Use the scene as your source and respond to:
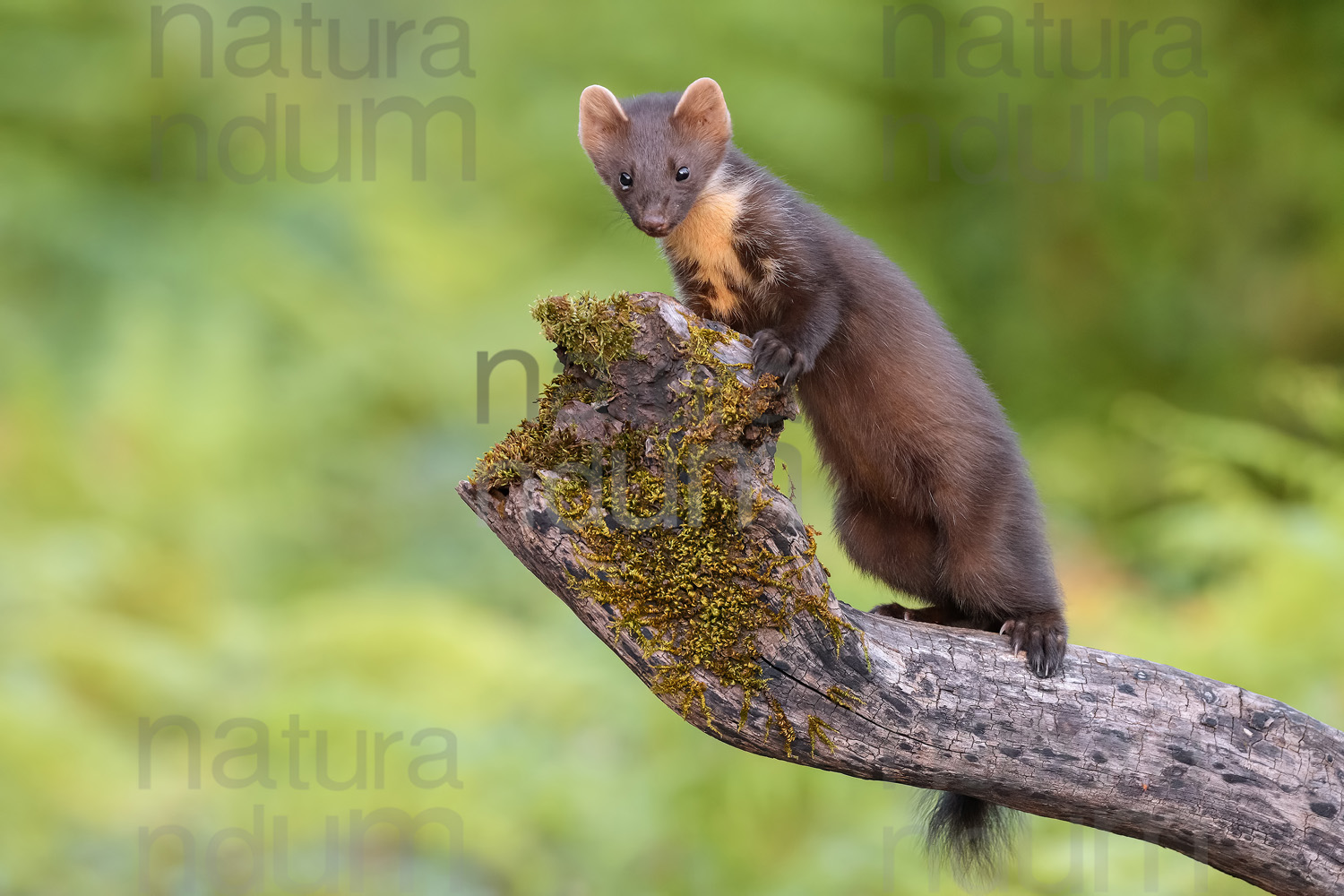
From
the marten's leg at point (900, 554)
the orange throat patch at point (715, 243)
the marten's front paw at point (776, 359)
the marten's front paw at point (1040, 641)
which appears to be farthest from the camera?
the marten's leg at point (900, 554)

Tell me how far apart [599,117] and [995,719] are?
177cm

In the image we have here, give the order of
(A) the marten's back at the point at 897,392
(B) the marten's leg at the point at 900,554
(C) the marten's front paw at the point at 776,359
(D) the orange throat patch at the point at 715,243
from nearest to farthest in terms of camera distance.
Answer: (C) the marten's front paw at the point at 776,359
(D) the orange throat patch at the point at 715,243
(A) the marten's back at the point at 897,392
(B) the marten's leg at the point at 900,554

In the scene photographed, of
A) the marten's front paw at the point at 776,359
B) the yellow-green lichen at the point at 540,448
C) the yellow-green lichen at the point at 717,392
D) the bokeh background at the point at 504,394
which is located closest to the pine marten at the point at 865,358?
the marten's front paw at the point at 776,359

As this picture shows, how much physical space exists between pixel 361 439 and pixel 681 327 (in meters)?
4.47

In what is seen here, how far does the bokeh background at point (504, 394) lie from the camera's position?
4.57 metres

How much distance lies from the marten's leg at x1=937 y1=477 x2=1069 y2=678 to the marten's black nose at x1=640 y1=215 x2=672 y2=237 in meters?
1.07

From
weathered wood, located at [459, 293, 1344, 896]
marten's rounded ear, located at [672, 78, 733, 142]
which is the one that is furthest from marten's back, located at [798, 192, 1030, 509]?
weathered wood, located at [459, 293, 1344, 896]

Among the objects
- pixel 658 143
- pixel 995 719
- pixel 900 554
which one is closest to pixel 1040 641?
pixel 995 719

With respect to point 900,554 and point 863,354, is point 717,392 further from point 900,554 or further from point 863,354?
point 900,554

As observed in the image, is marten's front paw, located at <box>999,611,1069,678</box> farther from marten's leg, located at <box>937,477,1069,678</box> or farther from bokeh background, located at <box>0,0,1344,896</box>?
bokeh background, located at <box>0,0,1344,896</box>

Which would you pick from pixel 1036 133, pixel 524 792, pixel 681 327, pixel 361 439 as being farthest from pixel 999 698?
pixel 1036 133

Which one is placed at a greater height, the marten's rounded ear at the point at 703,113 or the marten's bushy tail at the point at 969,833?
the marten's rounded ear at the point at 703,113

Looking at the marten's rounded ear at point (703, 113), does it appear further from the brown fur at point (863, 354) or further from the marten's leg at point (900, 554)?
the marten's leg at point (900, 554)

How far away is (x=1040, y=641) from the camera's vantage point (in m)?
2.90
